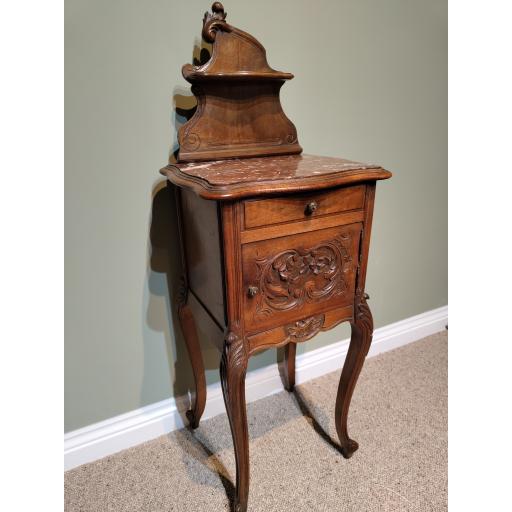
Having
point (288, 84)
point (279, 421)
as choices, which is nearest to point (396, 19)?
point (288, 84)

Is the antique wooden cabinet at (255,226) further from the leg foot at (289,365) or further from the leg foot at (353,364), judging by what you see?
the leg foot at (289,365)

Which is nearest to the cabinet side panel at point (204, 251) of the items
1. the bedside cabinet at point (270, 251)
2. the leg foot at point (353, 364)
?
the bedside cabinet at point (270, 251)

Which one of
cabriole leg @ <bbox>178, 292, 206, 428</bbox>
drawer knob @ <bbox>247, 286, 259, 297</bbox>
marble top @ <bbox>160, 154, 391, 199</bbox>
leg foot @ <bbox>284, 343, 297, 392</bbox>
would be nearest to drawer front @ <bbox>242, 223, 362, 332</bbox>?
drawer knob @ <bbox>247, 286, 259, 297</bbox>

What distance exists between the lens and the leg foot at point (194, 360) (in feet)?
4.11

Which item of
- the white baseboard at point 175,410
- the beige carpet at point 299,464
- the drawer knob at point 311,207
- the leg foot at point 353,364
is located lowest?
the beige carpet at point 299,464

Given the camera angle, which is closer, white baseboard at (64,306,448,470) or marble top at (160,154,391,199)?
marble top at (160,154,391,199)

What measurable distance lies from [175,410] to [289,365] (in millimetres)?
447

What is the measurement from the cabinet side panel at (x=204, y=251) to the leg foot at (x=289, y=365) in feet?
1.77

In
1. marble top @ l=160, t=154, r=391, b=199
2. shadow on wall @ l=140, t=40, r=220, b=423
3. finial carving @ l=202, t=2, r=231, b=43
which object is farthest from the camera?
shadow on wall @ l=140, t=40, r=220, b=423

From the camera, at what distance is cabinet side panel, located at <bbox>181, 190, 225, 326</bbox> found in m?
0.91

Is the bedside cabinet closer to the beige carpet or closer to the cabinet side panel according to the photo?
the cabinet side panel

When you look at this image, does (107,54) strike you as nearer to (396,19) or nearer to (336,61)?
(336,61)

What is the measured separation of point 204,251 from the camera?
1.01 meters

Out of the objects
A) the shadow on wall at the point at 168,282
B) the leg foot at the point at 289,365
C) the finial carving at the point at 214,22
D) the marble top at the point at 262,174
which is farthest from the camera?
the leg foot at the point at 289,365
